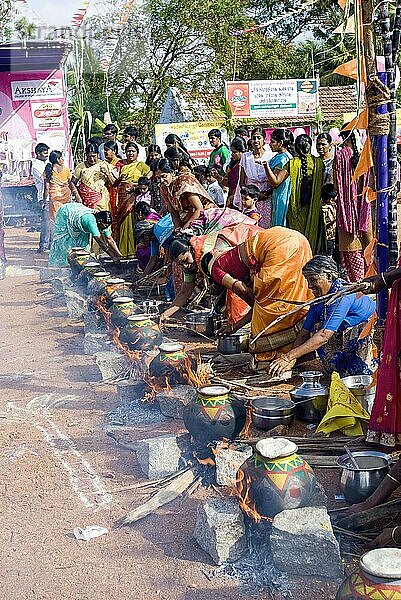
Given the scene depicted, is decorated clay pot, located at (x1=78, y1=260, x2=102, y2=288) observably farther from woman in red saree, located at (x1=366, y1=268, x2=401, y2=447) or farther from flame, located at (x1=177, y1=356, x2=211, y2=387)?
woman in red saree, located at (x1=366, y1=268, x2=401, y2=447)

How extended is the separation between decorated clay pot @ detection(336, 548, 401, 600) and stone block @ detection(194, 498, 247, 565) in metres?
0.78

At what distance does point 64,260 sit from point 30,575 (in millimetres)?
7316

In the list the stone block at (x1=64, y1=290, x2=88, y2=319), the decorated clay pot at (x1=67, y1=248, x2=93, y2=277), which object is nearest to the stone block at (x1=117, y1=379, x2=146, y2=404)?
the stone block at (x1=64, y1=290, x2=88, y2=319)

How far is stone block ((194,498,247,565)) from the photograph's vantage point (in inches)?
123

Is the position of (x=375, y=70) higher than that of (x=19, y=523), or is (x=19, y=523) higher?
(x=375, y=70)

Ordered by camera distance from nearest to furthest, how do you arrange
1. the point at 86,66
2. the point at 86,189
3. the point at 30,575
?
the point at 30,575 < the point at 86,189 < the point at 86,66

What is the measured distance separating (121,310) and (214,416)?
2.49m

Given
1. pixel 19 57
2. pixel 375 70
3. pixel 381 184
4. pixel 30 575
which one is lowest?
pixel 30 575

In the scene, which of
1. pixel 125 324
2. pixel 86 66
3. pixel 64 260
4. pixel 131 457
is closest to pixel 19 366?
pixel 125 324

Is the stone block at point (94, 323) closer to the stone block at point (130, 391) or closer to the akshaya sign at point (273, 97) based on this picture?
the stone block at point (130, 391)

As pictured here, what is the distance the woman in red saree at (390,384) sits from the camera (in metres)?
3.66

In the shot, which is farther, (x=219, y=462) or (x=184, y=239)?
(x=184, y=239)

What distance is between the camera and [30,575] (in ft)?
10.5

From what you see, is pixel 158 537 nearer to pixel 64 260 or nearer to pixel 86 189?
pixel 64 260
